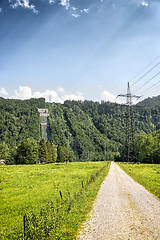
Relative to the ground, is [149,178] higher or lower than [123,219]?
lower

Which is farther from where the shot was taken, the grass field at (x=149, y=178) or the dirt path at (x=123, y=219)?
the grass field at (x=149, y=178)

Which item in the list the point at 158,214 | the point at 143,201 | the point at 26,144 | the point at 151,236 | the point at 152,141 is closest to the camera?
the point at 151,236

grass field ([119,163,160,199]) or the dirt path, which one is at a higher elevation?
the dirt path

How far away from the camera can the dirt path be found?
9.26 meters

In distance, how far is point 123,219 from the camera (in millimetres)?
11391

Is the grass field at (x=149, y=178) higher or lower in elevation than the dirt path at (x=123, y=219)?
lower

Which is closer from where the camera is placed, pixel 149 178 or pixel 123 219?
pixel 123 219

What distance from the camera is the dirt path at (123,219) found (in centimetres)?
926

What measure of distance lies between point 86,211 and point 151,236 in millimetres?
5548

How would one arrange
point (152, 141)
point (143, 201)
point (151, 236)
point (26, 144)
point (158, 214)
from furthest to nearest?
point (26, 144) → point (152, 141) → point (143, 201) → point (158, 214) → point (151, 236)

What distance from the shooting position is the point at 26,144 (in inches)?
3553

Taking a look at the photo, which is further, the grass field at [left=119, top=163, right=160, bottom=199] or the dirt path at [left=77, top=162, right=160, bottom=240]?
the grass field at [left=119, top=163, right=160, bottom=199]

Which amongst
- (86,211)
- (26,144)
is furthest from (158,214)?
(26,144)

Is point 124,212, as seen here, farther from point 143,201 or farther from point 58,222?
point 58,222
